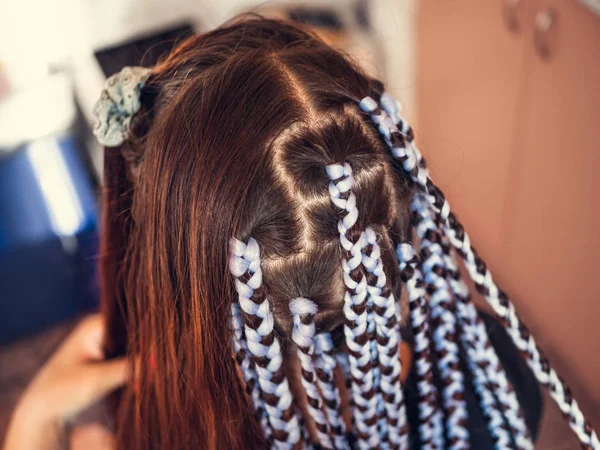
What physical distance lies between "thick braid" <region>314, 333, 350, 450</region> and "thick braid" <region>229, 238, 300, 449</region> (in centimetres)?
5

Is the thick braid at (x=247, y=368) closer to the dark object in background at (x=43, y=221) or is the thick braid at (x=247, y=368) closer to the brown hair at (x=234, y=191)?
the brown hair at (x=234, y=191)

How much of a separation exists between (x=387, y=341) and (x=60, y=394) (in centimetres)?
65

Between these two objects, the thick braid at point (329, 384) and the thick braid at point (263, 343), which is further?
the thick braid at point (329, 384)

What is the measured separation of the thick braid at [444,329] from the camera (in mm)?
760

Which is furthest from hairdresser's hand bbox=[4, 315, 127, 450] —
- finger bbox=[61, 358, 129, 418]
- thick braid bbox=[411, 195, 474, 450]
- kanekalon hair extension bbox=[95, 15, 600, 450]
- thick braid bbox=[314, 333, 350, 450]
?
thick braid bbox=[411, 195, 474, 450]

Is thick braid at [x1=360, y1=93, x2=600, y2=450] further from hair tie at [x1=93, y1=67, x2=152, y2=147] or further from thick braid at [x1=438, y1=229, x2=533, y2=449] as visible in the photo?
hair tie at [x1=93, y1=67, x2=152, y2=147]

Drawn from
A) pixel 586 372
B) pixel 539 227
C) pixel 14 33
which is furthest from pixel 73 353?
pixel 586 372

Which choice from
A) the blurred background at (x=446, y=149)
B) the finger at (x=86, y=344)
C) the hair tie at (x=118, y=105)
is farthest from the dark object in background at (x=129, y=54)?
the finger at (x=86, y=344)

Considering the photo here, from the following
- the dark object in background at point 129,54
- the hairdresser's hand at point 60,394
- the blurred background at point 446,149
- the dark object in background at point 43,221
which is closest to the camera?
the hairdresser's hand at point 60,394

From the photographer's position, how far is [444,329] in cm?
83

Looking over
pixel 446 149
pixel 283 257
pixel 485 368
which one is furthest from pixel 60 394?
pixel 446 149

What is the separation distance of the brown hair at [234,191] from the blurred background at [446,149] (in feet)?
1.58

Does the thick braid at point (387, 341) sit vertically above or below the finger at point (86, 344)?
above

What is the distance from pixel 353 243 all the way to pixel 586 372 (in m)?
1.11
